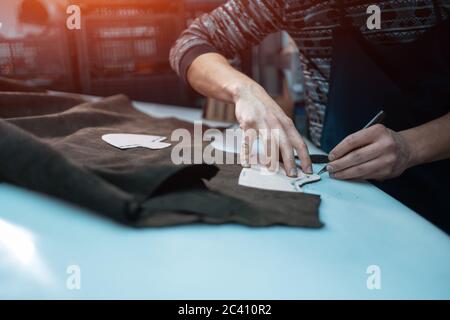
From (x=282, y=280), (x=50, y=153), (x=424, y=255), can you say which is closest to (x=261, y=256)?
(x=282, y=280)

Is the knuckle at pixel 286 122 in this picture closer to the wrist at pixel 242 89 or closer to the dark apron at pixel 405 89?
the wrist at pixel 242 89

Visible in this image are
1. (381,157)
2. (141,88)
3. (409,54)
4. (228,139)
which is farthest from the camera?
(141,88)

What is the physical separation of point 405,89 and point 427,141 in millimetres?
180

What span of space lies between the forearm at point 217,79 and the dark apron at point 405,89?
0.71 feet

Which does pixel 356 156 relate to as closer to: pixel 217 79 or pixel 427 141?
pixel 427 141

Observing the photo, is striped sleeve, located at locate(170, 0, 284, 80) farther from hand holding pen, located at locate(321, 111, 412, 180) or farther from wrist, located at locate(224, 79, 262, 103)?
hand holding pen, located at locate(321, 111, 412, 180)

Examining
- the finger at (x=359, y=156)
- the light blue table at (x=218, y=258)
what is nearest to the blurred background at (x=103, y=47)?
the finger at (x=359, y=156)

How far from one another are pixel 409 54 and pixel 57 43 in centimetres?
112

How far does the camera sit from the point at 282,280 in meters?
0.41

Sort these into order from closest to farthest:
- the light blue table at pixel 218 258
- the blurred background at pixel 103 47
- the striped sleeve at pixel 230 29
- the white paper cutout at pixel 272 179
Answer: the light blue table at pixel 218 258 → the white paper cutout at pixel 272 179 → the striped sleeve at pixel 230 29 → the blurred background at pixel 103 47

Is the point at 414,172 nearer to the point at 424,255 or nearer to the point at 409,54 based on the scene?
the point at 409,54

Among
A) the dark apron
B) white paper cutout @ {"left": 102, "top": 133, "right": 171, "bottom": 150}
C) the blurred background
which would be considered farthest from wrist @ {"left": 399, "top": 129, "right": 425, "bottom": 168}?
the blurred background

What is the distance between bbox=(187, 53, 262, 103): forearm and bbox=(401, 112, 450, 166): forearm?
1.04 ft

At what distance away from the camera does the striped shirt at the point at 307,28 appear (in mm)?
854
